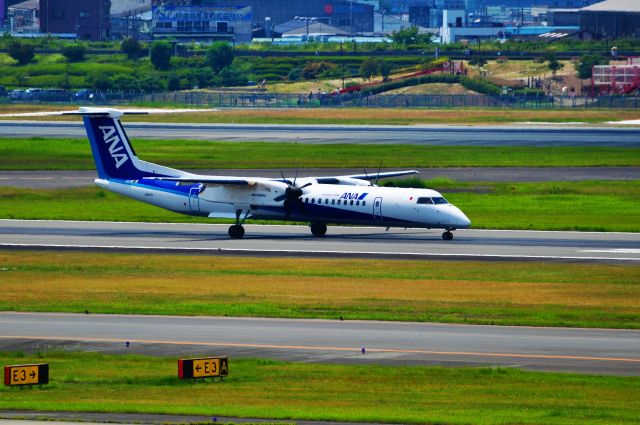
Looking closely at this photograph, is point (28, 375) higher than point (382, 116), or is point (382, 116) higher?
point (382, 116)

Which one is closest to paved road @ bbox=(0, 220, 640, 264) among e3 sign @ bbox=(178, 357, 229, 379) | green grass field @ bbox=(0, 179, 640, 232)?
green grass field @ bbox=(0, 179, 640, 232)

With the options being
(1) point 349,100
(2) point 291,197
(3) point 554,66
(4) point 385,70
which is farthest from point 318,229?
(3) point 554,66

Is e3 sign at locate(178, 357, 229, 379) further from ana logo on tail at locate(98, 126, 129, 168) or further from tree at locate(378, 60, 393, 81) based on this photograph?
tree at locate(378, 60, 393, 81)

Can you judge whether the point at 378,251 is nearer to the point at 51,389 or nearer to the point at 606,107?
the point at 51,389

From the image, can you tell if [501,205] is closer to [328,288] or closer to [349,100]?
[328,288]

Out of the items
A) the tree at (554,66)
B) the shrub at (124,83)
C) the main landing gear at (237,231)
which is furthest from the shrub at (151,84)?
the main landing gear at (237,231)

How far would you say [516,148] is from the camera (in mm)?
107250

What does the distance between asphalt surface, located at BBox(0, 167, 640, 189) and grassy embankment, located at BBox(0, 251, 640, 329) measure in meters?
31.3

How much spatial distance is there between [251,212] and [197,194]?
2660 mm

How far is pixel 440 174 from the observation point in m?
88.6

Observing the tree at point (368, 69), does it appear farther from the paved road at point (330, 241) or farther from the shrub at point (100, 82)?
the paved road at point (330, 241)

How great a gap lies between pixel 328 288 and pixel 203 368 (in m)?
15.2

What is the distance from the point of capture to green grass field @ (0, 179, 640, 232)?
6544cm

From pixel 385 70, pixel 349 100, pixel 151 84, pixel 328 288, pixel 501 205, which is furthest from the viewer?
pixel 385 70
